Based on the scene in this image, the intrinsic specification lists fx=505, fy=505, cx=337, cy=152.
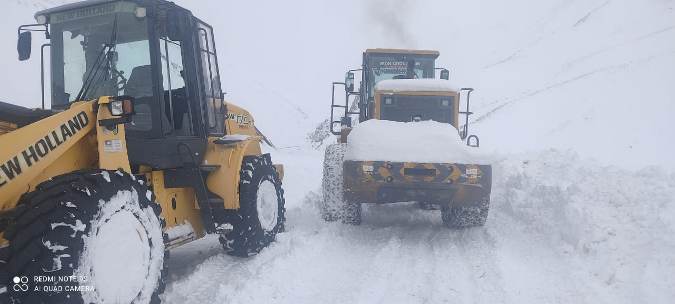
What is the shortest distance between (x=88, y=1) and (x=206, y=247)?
2855mm

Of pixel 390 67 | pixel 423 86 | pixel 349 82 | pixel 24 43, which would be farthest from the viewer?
pixel 390 67

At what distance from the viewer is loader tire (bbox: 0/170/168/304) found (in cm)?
258

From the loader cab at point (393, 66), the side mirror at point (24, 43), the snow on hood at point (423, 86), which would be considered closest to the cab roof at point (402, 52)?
the loader cab at point (393, 66)

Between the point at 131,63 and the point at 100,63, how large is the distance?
253 mm

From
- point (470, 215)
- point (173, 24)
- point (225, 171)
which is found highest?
point (173, 24)

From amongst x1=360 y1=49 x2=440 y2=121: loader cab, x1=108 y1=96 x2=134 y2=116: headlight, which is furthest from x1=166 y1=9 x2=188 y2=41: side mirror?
x1=360 y1=49 x2=440 y2=121: loader cab

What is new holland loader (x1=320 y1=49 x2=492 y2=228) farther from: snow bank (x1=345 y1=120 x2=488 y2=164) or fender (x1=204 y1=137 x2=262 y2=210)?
fender (x1=204 y1=137 x2=262 y2=210)

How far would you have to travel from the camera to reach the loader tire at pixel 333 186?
20.6 feet

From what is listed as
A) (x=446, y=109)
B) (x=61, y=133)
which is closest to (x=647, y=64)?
(x=446, y=109)

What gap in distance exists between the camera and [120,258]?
3.10 m

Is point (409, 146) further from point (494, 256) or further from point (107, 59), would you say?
point (107, 59)

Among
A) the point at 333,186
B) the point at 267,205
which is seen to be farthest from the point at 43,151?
the point at 333,186

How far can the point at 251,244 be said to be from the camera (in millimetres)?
5195

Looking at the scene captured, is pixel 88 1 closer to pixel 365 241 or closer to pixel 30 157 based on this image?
pixel 30 157
